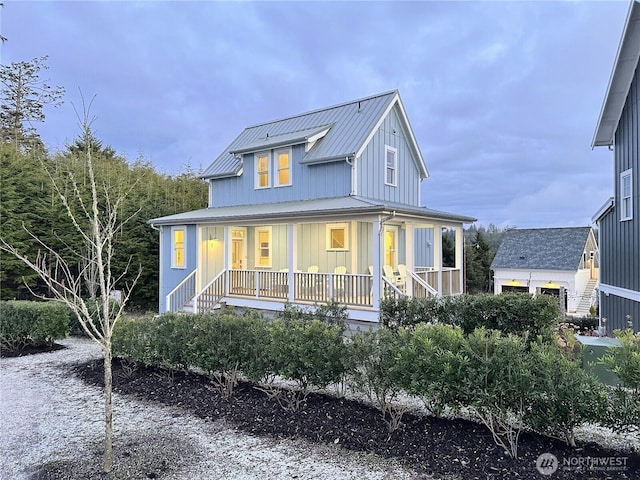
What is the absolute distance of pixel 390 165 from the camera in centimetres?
1395

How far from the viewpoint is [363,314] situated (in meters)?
9.72

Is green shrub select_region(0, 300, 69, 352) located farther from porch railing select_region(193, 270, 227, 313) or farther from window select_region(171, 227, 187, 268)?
window select_region(171, 227, 187, 268)

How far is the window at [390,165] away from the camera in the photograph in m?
13.7

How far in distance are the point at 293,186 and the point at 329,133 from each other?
2.35m

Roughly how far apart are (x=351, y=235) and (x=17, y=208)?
40.5ft

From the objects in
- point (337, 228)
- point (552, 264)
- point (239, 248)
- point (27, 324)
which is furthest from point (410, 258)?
point (552, 264)

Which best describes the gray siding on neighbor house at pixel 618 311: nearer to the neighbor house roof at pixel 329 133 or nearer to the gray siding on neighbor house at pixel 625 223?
the gray siding on neighbor house at pixel 625 223

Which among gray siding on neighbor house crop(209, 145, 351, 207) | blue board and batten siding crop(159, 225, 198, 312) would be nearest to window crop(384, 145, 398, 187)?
gray siding on neighbor house crop(209, 145, 351, 207)

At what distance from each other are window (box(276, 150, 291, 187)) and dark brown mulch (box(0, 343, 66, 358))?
826 centimetres

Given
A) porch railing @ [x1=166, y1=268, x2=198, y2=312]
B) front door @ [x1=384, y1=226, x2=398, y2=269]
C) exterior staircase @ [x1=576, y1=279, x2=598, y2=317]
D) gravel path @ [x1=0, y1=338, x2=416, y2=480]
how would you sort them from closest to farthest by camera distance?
1. gravel path @ [x1=0, y1=338, x2=416, y2=480]
2. front door @ [x1=384, y1=226, x2=398, y2=269]
3. porch railing @ [x1=166, y1=268, x2=198, y2=312]
4. exterior staircase @ [x1=576, y1=279, x2=598, y2=317]

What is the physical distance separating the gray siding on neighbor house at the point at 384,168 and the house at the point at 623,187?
5.81 metres

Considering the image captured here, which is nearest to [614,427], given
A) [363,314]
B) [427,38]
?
[363,314]

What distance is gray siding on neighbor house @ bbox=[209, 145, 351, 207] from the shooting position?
1285cm

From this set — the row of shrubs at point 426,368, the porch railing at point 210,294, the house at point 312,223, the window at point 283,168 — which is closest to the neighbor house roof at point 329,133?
the house at point 312,223
